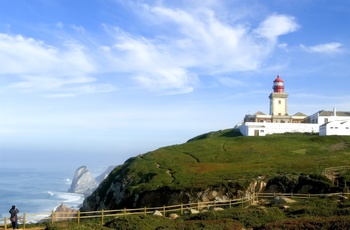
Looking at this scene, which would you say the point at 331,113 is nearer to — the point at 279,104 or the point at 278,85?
the point at 279,104

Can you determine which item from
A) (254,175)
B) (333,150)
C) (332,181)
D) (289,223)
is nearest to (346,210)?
(289,223)

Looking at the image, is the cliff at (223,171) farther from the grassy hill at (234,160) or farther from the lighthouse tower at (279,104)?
the lighthouse tower at (279,104)

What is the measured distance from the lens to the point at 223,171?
59.2 m

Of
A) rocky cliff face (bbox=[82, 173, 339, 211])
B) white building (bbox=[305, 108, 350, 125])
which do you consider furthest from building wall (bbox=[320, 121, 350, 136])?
rocky cliff face (bbox=[82, 173, 339, 211])

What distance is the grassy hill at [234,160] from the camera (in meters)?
54.2

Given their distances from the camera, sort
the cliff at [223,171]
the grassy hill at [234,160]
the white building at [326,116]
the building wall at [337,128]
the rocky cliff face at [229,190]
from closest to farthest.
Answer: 1. the rocky cliff face at [229,190]
2. the cliff at [223,171]
3. the grassy hill at [234,160]
4. the building wall at [337,128]
5. the white building at [326,116]

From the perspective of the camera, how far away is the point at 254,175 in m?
51.6

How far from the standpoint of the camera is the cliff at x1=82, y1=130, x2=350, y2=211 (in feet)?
154

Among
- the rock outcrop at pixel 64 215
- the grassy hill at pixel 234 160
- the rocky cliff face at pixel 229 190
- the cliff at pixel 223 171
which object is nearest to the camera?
the rock outcrop at pixel 64 215

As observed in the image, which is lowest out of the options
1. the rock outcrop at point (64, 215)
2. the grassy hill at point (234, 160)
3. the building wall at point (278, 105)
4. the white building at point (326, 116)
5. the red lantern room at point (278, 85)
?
the rock outcrop at point (64, 215)

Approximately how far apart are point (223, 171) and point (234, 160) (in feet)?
42.9

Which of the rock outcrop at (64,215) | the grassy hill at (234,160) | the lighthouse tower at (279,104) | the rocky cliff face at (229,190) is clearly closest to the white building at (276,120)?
the lighthouse tower at (279,104)

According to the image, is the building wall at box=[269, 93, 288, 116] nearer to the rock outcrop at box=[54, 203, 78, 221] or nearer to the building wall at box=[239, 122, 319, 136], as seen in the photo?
the building wall at box=[239, 122, 319, 136]

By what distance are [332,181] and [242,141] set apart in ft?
146
